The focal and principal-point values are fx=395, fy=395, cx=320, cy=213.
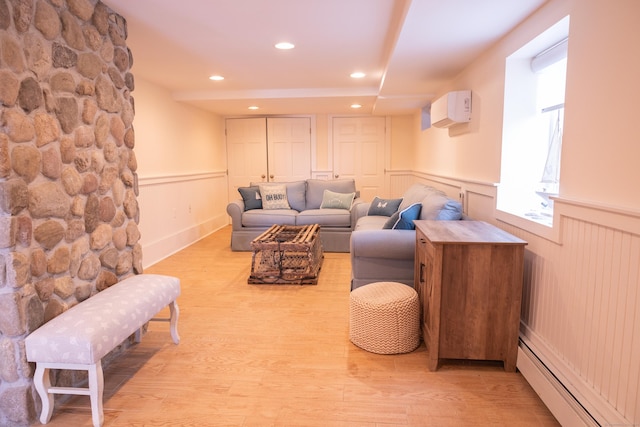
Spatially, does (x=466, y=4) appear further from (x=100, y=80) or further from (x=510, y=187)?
(x=100, y=80)

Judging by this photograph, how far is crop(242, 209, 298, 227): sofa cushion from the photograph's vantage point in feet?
17.1

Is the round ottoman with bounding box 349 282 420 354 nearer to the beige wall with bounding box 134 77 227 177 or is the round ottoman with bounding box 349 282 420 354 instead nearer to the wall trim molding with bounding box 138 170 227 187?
the wall trim molding with bounding box 138 170 227 187

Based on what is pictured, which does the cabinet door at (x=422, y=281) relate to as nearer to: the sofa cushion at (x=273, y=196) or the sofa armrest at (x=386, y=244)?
the sofa armrest at (x=386, y=244)

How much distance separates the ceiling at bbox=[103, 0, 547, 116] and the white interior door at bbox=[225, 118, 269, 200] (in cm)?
191

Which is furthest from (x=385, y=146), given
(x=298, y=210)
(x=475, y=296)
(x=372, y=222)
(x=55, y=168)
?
(x=55, y=168)

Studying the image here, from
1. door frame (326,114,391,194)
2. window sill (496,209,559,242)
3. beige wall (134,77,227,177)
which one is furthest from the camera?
door frame (326,114,391,194)

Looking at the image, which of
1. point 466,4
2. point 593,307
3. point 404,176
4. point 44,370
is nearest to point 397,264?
point 593,307

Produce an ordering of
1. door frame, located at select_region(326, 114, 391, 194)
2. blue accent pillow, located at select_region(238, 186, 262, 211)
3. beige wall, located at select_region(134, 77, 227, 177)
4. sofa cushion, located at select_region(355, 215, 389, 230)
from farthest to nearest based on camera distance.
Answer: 1. door frame, located at select_region(326, 114, 391, 194)
2. blue accent pillow, located at select_region(238, 186, 262, 211)
3. beige wall, located at select_region(134, 77, 227, 177)
4. sofa cushion, located at select_region(355, 215, 389, 230)

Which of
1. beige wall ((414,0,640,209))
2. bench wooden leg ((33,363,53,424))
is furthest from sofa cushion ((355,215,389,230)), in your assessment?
bench wooden leg ((33,363,53,424))

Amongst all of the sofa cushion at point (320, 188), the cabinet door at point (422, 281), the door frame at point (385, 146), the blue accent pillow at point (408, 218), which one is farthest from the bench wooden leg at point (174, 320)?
the door frame at point (385, 146)

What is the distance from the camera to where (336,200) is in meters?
5.64

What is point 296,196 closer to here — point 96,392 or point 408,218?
point 408,218

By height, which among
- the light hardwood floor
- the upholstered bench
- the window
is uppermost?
the window

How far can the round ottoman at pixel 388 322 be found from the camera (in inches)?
95.2
